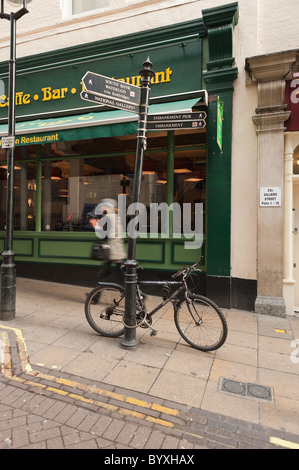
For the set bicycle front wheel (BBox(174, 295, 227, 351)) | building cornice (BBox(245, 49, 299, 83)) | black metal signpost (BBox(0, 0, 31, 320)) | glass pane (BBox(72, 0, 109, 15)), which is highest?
glass pane (BBox(72, 0, 109, 15))

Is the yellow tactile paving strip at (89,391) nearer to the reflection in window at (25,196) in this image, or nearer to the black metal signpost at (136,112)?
the black metal signpost at (136,112)

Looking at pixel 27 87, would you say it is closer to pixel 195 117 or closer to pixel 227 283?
pixel 195 117

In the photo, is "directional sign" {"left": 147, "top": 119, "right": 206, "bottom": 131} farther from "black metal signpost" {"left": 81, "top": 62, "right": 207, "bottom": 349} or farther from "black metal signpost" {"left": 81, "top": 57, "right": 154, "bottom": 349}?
"black metal signpost" {"left": 81, "top": 57, "right": 154, "bottom": 349}

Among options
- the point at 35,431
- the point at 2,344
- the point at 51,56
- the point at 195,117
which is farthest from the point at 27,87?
the point at 35,431

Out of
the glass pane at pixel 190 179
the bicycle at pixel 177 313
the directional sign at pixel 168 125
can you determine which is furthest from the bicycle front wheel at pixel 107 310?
the glass pane at pixel 190 179

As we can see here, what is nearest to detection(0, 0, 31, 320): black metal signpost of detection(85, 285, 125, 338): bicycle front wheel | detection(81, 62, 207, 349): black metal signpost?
detection(85, 285, 125, 338): bicycle front wheel

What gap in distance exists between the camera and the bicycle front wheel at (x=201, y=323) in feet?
12.6

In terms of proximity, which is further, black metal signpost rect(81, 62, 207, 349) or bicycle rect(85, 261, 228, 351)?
bicycle rect(85, 261, 228, 351)

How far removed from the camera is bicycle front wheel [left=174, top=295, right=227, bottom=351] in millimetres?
3832

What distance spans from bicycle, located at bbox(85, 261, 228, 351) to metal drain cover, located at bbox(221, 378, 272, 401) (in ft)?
2.05

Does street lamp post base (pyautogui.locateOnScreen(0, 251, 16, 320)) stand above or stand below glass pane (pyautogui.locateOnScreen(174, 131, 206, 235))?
below

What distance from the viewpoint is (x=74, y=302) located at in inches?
242

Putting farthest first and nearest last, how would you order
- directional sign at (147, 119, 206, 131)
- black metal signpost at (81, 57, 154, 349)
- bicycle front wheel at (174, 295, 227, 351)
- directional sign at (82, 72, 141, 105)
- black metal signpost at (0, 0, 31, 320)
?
black metal signpost at (0, 0, 31, 320)
directional sign at (147, 119, 206, 131)
bicycle front wheel at (174, 295, 227, 351)
black metal signpost at (81, 57, 154, 349)
directional sign at (82, 72, 141, 105)

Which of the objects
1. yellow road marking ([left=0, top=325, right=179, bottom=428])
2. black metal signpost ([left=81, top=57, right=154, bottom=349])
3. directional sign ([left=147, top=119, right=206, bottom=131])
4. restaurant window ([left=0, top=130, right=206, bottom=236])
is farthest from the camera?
restaurant window ([left=0, top=130, right=206, bottom=236])
